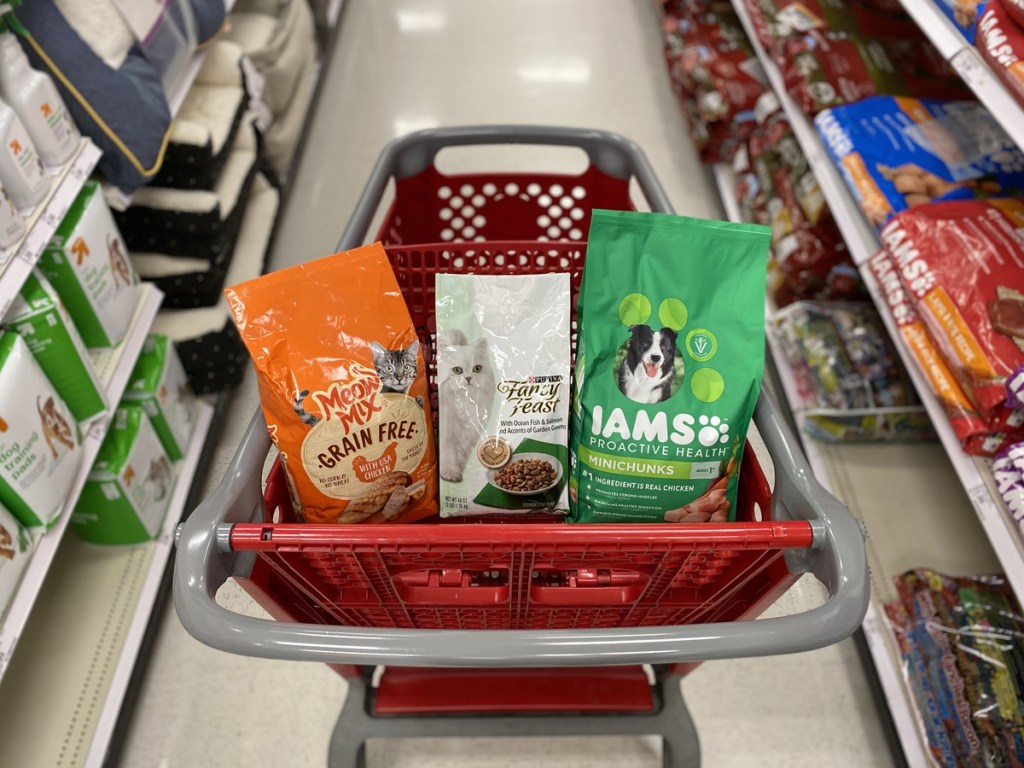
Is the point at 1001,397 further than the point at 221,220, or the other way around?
the point at 221,220

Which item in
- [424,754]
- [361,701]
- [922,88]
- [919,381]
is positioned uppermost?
[922,88]

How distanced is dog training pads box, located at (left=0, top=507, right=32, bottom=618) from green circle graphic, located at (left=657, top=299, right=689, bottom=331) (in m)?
1.10

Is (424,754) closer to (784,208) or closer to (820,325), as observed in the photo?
(820,325)

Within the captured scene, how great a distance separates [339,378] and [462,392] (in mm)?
153

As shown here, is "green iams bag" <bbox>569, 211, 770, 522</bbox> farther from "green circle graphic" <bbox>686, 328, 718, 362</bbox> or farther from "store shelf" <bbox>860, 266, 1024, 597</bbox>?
"store shelf" <bbox>860, 266, 1024, 597</bbox>

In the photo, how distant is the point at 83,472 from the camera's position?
4.68ft

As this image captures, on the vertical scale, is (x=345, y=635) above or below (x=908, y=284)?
above

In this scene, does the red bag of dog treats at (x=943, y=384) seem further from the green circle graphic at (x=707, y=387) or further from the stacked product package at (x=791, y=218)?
the green circle graphic at (x=707, y=387)

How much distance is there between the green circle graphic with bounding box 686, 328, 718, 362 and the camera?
0.86 meters

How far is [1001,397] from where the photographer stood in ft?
4.09

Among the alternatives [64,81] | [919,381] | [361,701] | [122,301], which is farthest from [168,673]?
[919,381]

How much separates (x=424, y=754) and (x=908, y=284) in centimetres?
133

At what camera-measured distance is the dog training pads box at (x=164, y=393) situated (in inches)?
64.9

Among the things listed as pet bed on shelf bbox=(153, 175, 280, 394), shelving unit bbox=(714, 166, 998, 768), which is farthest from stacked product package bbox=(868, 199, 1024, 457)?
pet bed on shelf bbox=(153, 175, 280, 394)
